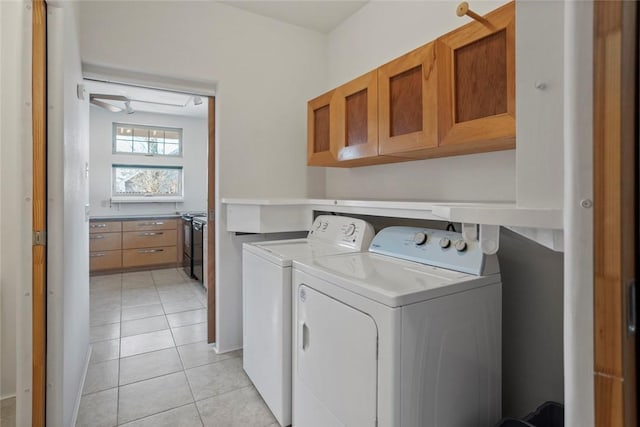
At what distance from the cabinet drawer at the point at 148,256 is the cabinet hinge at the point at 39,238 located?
3.97 metres

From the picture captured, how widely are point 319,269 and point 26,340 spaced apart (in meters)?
1.18

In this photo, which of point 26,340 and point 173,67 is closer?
point 26,340

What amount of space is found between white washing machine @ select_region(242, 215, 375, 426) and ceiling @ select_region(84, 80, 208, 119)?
276 centimetres

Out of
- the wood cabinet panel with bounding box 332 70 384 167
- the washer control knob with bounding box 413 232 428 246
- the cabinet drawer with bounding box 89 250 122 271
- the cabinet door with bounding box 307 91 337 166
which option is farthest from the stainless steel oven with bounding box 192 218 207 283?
the washer control knob with bounding box 413 232 428 246

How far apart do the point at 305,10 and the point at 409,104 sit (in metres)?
1.51

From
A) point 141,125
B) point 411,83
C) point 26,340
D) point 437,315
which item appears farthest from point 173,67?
point 141,125

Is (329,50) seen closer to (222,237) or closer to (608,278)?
(222,237)

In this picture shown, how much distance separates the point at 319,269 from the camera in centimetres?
Answer: 138

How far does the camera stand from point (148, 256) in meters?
4.97

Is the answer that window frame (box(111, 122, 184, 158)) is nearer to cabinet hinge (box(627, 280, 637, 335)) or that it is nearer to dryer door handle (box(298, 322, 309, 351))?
dryer door handle (box(298, 322, 309, 351))

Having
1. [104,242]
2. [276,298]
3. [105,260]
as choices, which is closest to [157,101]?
[104,242]

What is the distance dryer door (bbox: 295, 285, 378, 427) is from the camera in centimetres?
110

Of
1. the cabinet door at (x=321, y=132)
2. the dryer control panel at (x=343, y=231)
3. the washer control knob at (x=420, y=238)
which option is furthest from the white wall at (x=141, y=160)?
the washer control knob at (x=420, y=238)

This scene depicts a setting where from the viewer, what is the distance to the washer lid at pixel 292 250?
1.67m
